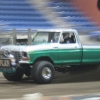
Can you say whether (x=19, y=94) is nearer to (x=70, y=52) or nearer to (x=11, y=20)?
(x=70, y=52)

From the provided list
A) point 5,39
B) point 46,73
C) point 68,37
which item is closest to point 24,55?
point 46,73

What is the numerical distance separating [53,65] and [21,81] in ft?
4.85

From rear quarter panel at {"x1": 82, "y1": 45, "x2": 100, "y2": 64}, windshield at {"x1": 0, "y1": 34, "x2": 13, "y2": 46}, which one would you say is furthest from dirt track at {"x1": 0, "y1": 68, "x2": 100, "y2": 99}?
windshield at {"x1": 0, "y1": 34, "x2": 13, "y2": 46}

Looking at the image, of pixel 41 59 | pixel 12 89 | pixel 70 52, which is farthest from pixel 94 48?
pixel 12 89

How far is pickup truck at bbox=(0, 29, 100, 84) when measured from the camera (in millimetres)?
11625

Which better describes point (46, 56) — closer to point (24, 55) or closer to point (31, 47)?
point (31, 47)

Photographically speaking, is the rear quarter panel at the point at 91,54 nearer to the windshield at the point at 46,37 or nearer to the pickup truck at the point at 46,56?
the pickup truck at the point at 46,56

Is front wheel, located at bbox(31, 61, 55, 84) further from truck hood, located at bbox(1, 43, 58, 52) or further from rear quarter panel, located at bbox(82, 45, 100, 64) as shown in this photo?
rear quarter panel, located at bbox(82, 45, 100, 64)

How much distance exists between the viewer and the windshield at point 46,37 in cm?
1242

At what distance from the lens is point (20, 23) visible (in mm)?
20406

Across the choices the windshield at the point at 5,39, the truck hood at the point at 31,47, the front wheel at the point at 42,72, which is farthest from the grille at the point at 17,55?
the windshield at the point at 5,39

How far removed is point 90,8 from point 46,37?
32.8ft

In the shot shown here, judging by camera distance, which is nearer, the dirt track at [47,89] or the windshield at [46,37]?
the dirt track at [47,89]

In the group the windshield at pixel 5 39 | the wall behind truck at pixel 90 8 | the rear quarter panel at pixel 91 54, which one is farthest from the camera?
the wall behind truck at pixel 90 8
